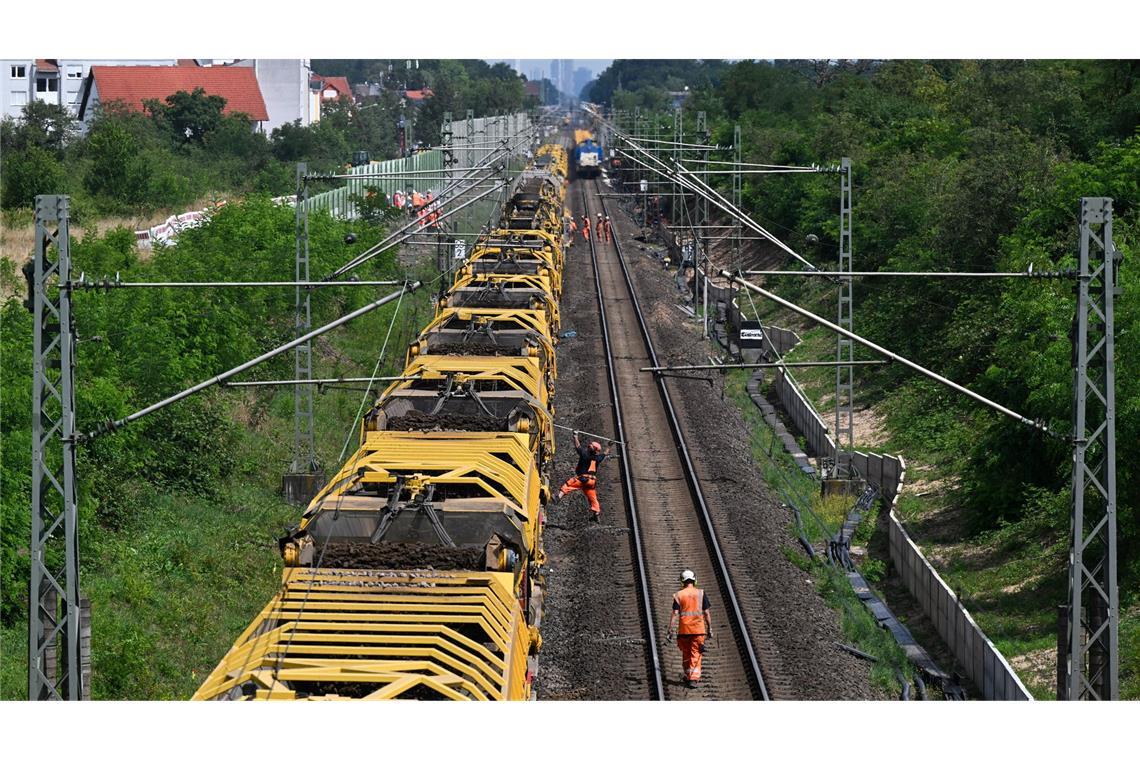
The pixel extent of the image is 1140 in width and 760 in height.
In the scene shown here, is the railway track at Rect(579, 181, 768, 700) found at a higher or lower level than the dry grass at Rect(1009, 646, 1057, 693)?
higher

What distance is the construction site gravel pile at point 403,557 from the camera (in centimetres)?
1335

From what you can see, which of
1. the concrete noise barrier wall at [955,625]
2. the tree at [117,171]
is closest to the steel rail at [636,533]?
the concrete noise barrier wall at [955,625]

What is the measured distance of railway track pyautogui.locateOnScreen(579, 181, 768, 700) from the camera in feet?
59.1

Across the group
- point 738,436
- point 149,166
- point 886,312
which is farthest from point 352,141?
point 738,436

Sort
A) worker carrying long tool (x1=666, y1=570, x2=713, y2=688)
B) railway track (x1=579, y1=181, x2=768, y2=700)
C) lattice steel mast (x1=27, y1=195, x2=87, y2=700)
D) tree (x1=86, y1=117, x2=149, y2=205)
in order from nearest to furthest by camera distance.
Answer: lattice steel mast (x1=27, y1=195, x2=87, y2=700)
worker carrying long tool (x1=666, y1=570, x2=713, y2=688)
railway track (x1=579, y1=181, x2=768, y2=700)
tree (x1=86, y1=117, x2=149, y2=205)

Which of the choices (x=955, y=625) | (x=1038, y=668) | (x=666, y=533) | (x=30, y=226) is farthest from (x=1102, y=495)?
(x=30, y=226)

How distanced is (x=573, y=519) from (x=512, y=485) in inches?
353

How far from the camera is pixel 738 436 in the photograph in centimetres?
3200

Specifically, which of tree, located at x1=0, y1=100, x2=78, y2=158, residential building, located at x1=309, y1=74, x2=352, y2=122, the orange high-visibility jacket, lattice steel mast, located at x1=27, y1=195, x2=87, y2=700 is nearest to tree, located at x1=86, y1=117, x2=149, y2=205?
tree, located at x1=0, y1=100, x2=78, y2=158

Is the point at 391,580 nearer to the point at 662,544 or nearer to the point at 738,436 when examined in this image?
the point at 662,544

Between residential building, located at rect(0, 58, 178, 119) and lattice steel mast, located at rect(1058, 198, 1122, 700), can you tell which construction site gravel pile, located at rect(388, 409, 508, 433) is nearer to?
lattice steel mast, located at rect(1058, 198, 1122, 700)

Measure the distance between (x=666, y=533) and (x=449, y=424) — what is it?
666 cm

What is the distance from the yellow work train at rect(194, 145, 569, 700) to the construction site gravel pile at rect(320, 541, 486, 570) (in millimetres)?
→ 13

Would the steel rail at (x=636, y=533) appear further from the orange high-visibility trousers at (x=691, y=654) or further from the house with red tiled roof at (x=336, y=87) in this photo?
the house with red tiled roof at (x=336, y=87)
